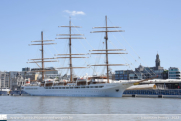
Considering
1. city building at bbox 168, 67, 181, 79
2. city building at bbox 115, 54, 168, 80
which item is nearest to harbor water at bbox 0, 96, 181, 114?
city building at bbox 168, 67, 181, 79

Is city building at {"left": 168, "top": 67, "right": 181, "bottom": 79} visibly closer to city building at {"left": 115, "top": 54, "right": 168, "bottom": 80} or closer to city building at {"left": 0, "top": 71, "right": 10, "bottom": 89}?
city building at {"left": 115, "top": 54, "right": 168, "bottom": 80}

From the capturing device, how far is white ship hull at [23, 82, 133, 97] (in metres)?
80.3

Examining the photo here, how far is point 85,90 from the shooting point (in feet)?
291

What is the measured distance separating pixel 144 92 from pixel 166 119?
58.0m

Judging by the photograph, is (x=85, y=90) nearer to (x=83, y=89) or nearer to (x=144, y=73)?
(x=83, y=89)

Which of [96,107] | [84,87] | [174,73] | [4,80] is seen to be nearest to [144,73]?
[174,73]

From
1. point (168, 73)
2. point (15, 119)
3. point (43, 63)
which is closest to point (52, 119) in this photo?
point (15, 119)

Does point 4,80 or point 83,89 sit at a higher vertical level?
point 4,80

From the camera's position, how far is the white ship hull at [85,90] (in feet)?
263

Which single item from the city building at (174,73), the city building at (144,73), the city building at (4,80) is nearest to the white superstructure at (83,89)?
the city building at (144,73)

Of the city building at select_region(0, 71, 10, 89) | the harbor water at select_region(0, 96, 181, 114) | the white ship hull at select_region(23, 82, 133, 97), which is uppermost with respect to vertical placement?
the city building at select_region(0, 71, 10, 89)

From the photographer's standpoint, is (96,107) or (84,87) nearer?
(96,107)

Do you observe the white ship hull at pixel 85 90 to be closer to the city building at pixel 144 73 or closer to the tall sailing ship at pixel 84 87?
the tall sailing ship at pixel 84 87

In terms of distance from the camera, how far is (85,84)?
90.1 metres
